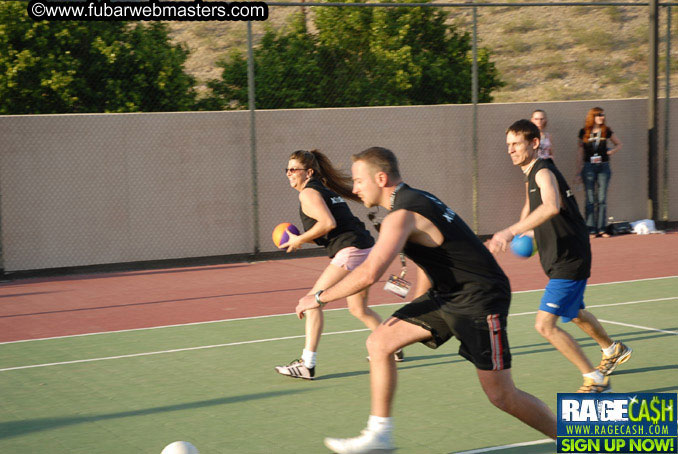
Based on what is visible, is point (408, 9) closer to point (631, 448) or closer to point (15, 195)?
point (15, 195)

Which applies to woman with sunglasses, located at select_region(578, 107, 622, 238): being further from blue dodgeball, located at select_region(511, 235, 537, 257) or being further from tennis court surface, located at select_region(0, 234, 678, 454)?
blue dodgeball, located at select_region(511, 235, 537, 257)

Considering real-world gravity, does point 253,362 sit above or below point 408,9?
below

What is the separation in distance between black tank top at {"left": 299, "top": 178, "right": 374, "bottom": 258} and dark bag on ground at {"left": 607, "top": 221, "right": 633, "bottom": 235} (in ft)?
32.9

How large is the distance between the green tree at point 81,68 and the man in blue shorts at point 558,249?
11424 millimetres

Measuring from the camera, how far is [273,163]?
1511 centimetres

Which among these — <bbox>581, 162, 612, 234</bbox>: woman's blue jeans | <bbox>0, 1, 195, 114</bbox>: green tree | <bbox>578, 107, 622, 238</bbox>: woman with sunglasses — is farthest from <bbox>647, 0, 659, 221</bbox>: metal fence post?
<bbox>0, 1, 195, 114</bbox>: green tree

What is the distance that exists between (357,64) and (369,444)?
13134 millimetres

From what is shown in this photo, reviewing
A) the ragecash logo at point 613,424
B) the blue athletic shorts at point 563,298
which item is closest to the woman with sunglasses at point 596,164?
the blue athletic shorts at point 563,298

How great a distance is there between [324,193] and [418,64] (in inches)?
450

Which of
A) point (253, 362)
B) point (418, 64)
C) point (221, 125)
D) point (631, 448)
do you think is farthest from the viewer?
point (418, 64)

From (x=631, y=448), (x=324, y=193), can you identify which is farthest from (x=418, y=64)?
(x=631, y=448)

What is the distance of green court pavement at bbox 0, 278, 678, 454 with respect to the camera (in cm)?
618

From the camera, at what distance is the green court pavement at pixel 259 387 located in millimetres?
6180

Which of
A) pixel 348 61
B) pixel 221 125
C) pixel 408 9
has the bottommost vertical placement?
pixel 221 125
